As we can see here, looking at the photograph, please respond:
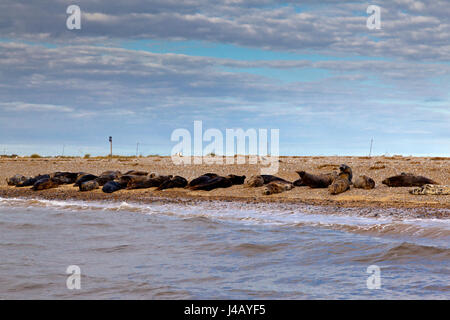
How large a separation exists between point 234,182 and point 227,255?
11.8 meters

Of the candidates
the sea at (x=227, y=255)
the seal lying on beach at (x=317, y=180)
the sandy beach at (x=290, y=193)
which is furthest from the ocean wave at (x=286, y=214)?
the seal lying on beach at (x=317, y=180)

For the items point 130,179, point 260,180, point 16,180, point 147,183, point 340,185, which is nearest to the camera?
point 340,185

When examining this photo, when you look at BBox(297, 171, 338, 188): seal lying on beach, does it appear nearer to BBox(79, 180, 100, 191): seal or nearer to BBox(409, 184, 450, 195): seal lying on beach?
BBox(409, 184, 450, 195): seal lying on beach

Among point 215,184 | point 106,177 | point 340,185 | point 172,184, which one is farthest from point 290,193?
point 106,177

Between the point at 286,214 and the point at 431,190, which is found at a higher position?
the point at 431,190

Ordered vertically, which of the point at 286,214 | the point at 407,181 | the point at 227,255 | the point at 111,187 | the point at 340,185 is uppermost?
the point at 407,181

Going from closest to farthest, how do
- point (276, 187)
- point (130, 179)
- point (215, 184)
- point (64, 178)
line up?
point (276, 187) → point (215, 184) → point (130, 179) → point (64, 178)

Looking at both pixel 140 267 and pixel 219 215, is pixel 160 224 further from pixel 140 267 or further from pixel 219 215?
pixel 140 267

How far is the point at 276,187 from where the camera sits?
18.8 metres

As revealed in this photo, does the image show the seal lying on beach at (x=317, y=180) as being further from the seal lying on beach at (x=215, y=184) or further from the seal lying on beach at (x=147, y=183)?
the seal lying on beach at (x=147, y=183)

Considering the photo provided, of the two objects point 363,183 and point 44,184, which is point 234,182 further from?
point 44,184

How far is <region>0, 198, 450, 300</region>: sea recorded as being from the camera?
21.9ft

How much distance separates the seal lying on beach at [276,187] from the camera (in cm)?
1856

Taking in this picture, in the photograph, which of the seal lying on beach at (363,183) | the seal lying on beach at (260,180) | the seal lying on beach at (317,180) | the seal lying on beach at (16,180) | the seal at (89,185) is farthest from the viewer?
the seal lying on beach at (16,180)
